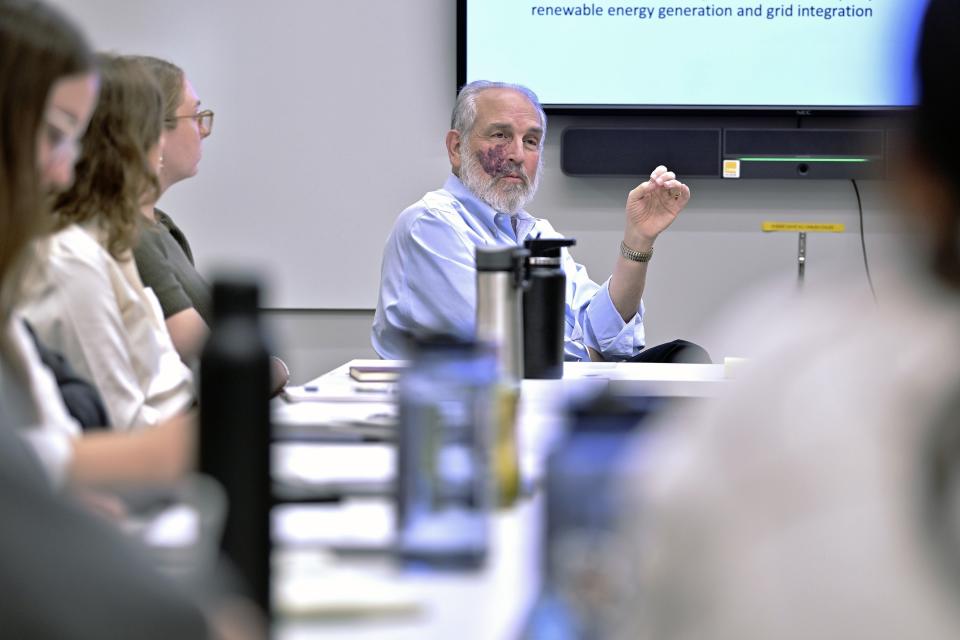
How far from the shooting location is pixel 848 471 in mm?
696

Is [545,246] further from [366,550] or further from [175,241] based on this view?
[366,550]

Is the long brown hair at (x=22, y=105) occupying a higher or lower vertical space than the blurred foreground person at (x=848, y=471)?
higher

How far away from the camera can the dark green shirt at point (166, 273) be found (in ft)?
9.17

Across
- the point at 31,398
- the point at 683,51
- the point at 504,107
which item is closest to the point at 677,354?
the point at 504,107

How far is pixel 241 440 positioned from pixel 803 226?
3816 millimetres

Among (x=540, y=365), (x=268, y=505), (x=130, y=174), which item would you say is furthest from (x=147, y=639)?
(x=540, y=365)

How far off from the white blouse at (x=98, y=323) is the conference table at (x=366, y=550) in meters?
0.29

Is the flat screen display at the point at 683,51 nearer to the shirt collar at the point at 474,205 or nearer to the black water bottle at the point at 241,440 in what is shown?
the shirt collar at the point at 474,205

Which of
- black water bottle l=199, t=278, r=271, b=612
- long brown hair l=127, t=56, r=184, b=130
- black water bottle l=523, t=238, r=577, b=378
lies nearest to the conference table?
black water bottle l=199, t=278, r=271, b=612

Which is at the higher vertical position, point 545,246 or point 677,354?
point 545,246

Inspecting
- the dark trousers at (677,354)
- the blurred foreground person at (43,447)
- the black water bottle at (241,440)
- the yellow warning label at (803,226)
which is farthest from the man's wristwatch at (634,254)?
the black water bottle at (241,440)

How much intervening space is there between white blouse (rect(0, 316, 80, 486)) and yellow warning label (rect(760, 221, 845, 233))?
343 cm

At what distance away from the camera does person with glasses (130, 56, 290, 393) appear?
2.76 meters

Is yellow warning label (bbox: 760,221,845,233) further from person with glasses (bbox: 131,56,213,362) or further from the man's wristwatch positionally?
person with glasses (bbox: 131,56,213,362)
